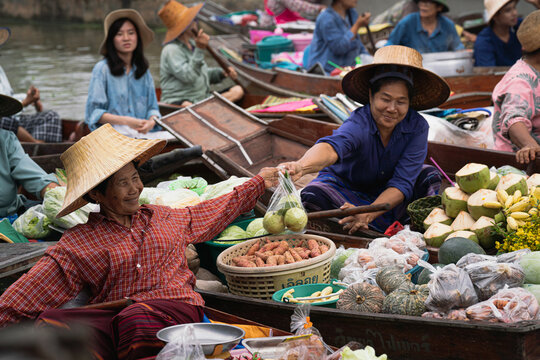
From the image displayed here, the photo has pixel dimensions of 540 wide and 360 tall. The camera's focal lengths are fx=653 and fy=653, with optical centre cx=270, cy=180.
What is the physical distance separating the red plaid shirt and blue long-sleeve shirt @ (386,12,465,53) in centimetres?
601

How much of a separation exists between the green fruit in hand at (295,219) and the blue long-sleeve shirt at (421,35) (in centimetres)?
554

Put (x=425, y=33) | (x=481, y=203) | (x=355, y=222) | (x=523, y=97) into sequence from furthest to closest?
(x=425, y=33)
(x=523, y=97)
(x=355, y=222)
(x=481, y=203)

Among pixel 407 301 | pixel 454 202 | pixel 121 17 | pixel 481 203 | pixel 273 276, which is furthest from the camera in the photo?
pixel 121 17

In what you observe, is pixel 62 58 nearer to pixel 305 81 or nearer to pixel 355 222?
pixel 305 81

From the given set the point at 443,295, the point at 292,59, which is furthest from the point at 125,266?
the point at 292,59

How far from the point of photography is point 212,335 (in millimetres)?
2309

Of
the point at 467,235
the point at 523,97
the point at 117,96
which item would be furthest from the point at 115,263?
the point at 117,96

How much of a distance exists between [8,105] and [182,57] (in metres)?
3.44

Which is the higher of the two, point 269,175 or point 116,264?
point 269,175

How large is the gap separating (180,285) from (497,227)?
1.62m

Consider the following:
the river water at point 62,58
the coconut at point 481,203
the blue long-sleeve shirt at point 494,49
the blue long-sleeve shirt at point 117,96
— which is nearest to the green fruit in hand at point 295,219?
the coconut at point 481,203

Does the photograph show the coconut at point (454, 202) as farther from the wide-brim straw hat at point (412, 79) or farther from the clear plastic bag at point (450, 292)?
the clear plastic bag at point (450, 292)

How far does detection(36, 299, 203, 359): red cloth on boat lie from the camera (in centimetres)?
236

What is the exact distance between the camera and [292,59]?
1051 centimetres
